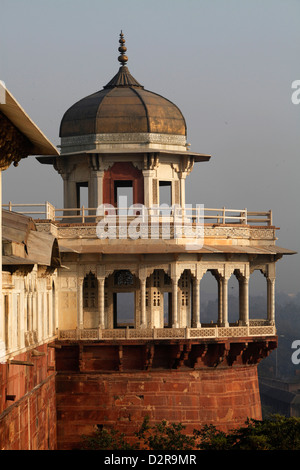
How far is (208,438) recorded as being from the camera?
39.0 m

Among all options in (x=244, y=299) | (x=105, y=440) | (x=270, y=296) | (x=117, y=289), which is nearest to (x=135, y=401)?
(x=105, y=440)

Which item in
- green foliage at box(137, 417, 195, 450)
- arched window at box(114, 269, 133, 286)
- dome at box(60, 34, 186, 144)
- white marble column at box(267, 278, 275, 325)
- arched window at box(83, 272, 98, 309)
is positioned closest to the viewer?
green foliage at box(137, 417, 195, 450)

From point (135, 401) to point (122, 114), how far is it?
9.45m

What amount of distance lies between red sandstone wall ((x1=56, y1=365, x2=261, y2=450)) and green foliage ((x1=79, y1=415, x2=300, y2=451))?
1.23 ft

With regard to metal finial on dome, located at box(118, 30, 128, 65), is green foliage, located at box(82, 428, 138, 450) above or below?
below

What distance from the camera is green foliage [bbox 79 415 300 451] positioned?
32.6 meters

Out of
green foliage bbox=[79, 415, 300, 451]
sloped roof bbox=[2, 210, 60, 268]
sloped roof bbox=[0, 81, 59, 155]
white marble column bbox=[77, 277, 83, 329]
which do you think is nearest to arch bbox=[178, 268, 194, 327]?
white marble column bbox=[77, 277, 83, 329]

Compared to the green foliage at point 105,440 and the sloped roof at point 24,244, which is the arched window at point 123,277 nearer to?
the green foliage at point 105,440

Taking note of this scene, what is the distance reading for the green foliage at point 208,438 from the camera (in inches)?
1282

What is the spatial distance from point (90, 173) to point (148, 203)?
83.5 inches

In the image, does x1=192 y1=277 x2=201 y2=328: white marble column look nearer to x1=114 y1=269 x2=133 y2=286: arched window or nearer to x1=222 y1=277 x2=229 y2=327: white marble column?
x1=222 y1=277 x2=229 y2=327: white marble column

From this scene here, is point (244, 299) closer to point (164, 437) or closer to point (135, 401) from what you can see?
Answer: point (135, 401)

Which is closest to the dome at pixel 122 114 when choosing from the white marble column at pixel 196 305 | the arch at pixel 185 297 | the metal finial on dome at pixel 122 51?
the metal finial on dome at pixel 122 51

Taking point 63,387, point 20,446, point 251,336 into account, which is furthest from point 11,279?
point 251,336
